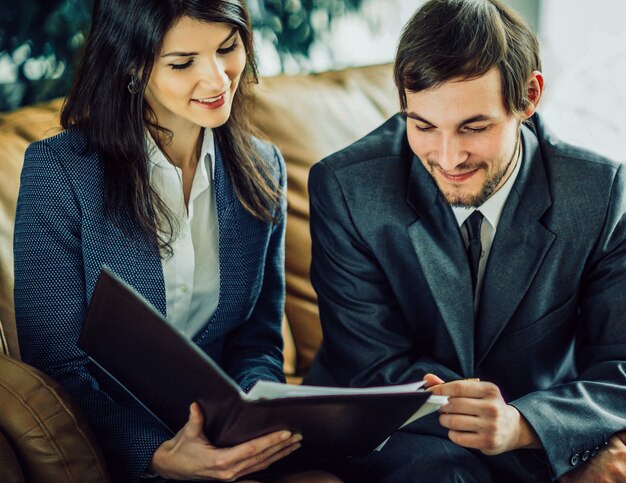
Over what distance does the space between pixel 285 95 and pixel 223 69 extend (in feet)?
1.89

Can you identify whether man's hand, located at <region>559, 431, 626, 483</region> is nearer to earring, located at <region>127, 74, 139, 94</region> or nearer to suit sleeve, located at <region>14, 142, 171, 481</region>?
suit sleeve, located at <region>14, 142, 171, 481</region>

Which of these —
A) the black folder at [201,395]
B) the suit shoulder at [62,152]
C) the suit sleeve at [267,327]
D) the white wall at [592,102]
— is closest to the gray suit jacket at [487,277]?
the suit sleeve at [267,327]

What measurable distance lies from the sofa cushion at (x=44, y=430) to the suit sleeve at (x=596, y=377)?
2.27 ft

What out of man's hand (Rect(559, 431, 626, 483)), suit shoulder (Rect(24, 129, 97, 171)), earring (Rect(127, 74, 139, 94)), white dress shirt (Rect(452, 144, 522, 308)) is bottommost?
man's hand (Rect(559, 431, 626, 483))

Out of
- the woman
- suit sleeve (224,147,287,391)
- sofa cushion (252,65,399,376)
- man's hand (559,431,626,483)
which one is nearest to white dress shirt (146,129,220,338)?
the woman

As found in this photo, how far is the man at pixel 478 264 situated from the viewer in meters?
1.38

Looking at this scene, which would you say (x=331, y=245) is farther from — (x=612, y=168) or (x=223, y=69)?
(x=612, y=168)

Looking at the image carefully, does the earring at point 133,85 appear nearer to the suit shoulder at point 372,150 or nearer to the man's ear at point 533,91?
the suit shoulder at point 372,150

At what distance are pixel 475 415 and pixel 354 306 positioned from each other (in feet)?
1.06

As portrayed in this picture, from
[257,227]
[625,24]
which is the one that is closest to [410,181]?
[257,227]

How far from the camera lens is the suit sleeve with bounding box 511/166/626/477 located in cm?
138

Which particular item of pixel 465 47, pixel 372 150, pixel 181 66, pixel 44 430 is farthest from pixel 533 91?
pixel 44 430

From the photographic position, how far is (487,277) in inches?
58.8

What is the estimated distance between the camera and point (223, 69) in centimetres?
145
